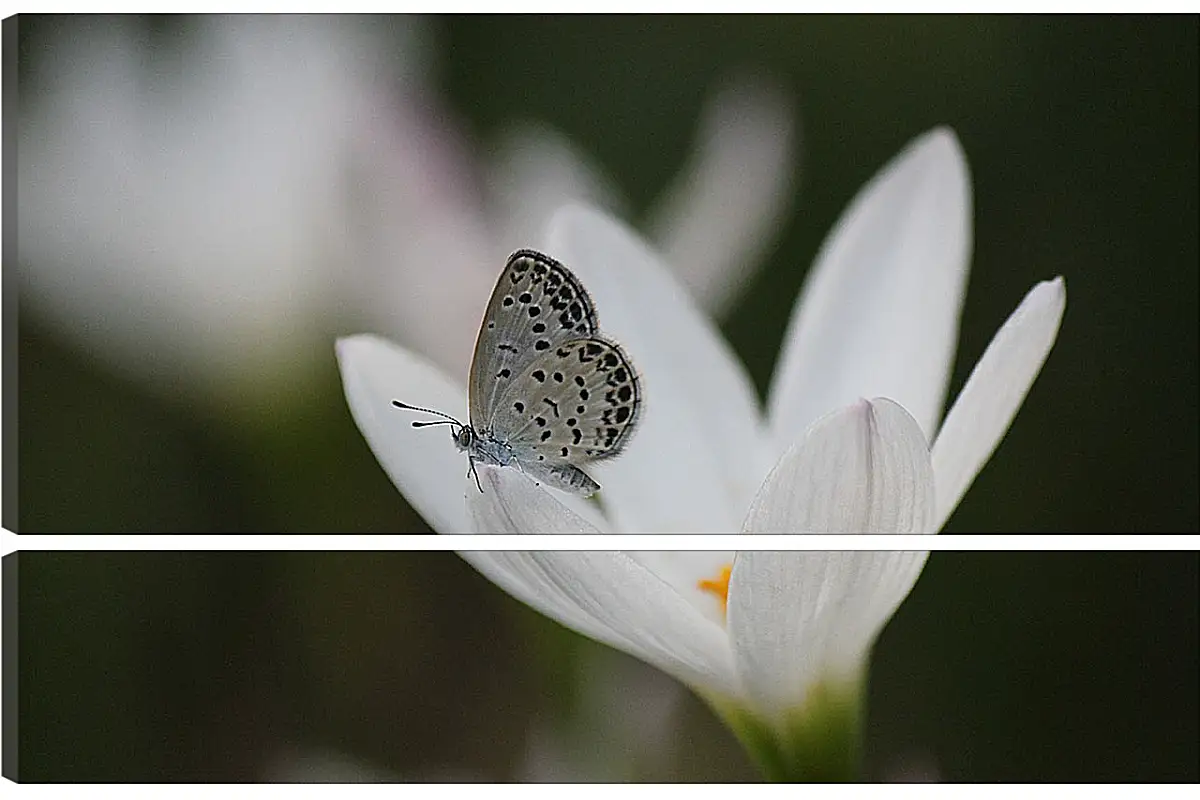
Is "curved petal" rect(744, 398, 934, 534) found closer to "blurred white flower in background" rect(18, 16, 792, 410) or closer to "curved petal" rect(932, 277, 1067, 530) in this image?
"curved petal" rect(932, 277, 1067, 530)

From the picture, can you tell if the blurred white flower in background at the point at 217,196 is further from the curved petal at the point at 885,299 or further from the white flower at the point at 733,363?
the curved petal at the point at 885,299

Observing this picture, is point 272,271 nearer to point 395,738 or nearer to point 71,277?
point 71,277

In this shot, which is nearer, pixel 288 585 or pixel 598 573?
pixel 598 573

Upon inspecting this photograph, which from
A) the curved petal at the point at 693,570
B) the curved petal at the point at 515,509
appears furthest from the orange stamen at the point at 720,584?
the curved petal at the point at 515,509

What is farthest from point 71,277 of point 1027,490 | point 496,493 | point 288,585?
point 1027,490

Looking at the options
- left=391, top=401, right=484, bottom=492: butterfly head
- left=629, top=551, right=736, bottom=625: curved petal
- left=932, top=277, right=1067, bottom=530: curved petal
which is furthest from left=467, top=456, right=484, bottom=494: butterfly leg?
left=932, top=277, right=1067, bottom=530: curved petal
